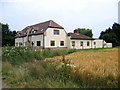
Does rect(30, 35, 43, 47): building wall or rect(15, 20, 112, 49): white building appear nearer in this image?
rect(15, 20, 112, 49): white building

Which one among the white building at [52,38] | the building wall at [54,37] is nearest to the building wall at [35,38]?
the white building at [52,38]

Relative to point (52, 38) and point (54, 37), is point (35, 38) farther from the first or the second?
point (54, 37)

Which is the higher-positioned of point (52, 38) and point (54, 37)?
point (54, 37)

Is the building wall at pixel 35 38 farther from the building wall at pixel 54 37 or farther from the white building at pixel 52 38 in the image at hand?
the building wall at pixel 54 37

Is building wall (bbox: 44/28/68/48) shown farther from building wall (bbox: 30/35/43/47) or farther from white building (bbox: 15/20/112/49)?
building wall (bbox: 30/35/43/47)

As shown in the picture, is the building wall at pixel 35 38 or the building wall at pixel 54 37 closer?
the building wall at pixel 54 37

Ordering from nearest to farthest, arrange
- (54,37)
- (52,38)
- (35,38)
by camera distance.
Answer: (52,38)
(54,37)
(35,38)

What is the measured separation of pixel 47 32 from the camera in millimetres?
20594

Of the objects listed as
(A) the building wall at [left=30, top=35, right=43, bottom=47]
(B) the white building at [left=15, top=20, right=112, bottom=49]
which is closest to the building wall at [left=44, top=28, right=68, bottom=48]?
(B) the white building at [left=15, top=20, right=112, bottom=49]

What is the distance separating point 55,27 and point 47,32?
2.15 metres

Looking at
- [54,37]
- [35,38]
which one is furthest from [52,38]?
[35,38]

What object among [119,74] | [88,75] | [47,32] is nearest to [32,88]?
[88,75]

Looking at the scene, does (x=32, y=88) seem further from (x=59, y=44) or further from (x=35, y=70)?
(x=59, y=44)

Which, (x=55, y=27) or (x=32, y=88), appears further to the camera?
(x=55, y=27)
